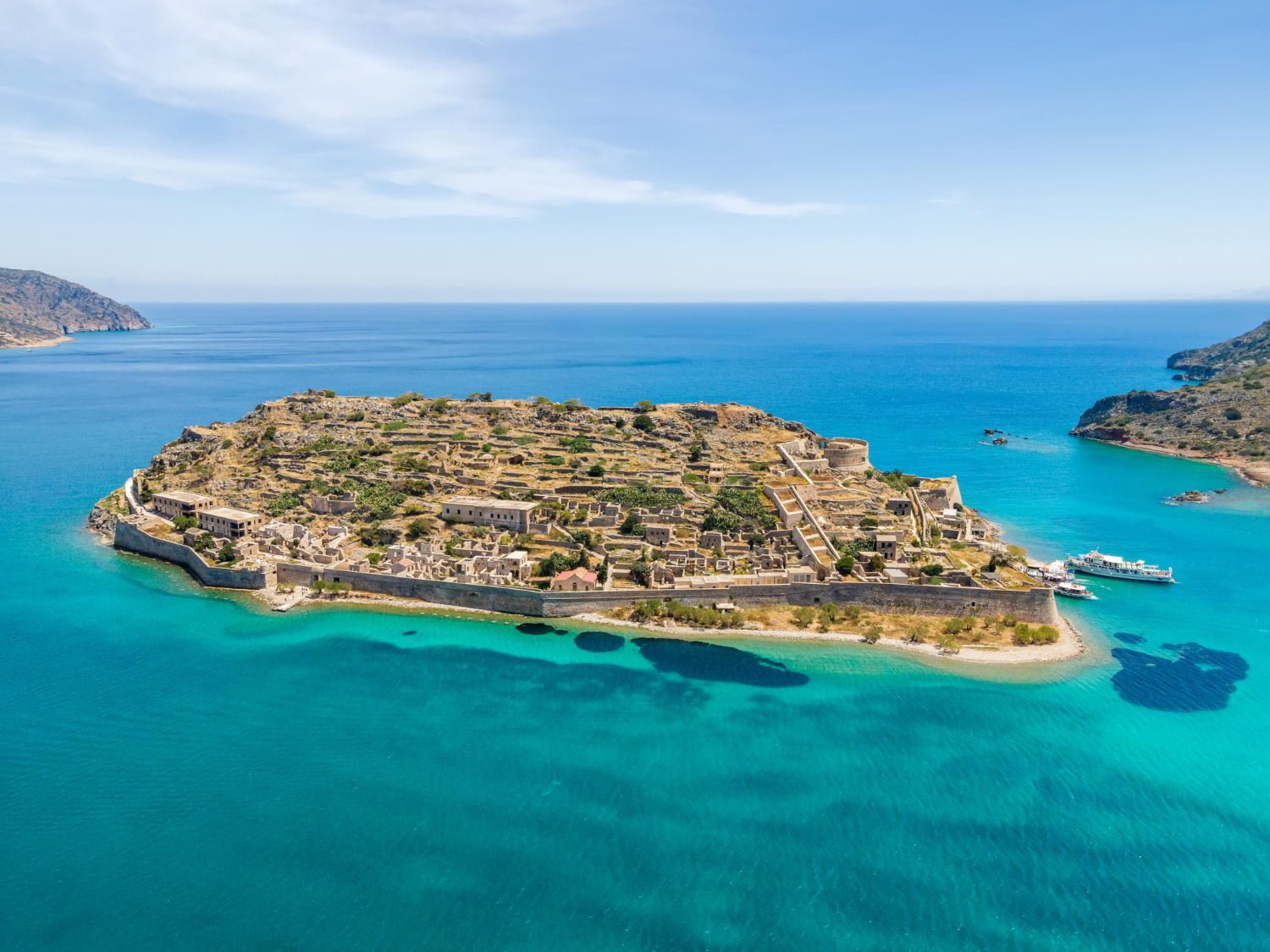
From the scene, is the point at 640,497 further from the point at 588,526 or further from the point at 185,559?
the point at 185,559

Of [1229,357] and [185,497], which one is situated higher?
[1229,357]

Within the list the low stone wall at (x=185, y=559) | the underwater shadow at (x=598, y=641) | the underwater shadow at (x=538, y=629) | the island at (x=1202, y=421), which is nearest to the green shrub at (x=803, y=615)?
the underwater shadow at (x=598, y=641)

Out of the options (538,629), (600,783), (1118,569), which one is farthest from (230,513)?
(1118,569)

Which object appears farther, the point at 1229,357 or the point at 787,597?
the point at 1229,357

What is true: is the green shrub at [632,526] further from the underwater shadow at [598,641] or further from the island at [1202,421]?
the island at [1202,421]

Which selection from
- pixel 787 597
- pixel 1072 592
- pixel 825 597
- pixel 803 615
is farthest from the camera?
pixel 1072 592

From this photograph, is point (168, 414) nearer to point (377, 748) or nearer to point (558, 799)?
point (377, 748)

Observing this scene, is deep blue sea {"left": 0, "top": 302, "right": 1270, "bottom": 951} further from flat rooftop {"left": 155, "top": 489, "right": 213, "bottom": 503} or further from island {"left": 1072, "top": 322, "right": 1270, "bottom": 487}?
island {"left": 1072, "top": 322, "right": 1270, "bottom": 487}

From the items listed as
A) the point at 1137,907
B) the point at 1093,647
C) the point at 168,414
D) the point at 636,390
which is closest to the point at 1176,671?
the point at 1093,647
